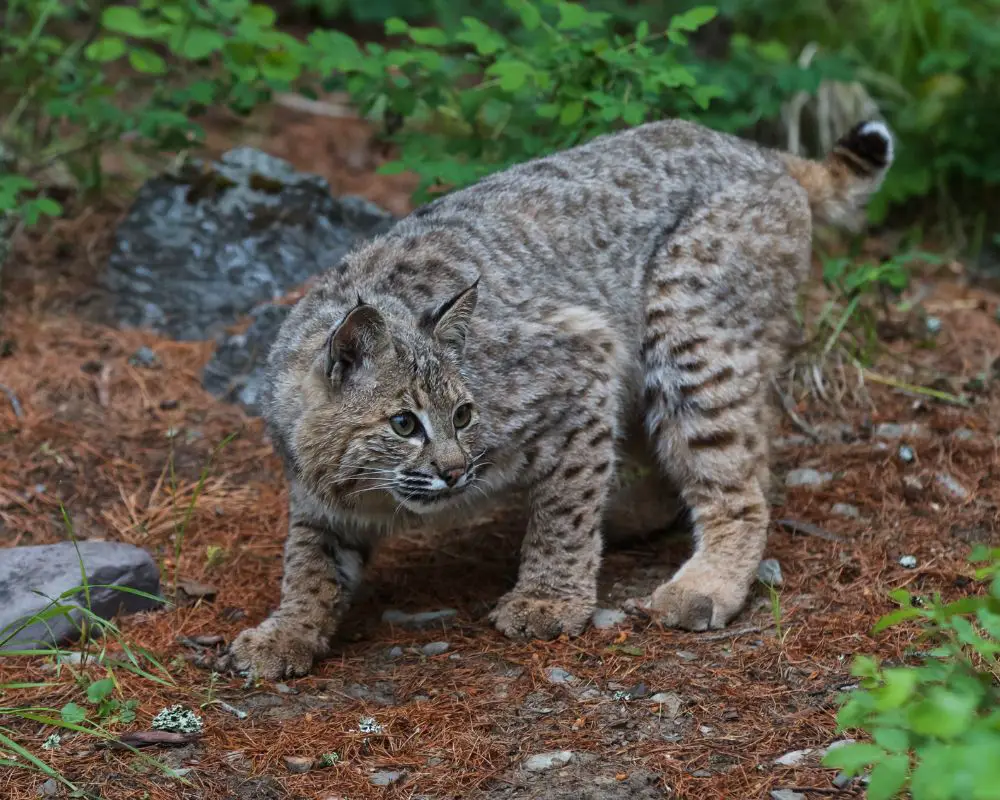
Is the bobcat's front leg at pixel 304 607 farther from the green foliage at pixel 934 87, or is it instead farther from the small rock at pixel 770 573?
the green foliage at pixel 934 87

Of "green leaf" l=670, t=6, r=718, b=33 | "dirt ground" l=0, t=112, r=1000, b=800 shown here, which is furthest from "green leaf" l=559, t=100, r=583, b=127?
"dirt ground" l=0, t=112, r=1000, b=800

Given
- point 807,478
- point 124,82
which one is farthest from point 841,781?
point 124,82

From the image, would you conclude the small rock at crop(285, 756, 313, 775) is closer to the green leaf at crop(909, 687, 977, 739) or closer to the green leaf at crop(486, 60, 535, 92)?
the green leaf at crop(909, 687, 977, 739)

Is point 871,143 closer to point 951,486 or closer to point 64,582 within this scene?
point 951,486

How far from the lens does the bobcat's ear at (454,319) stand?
12.8 feet

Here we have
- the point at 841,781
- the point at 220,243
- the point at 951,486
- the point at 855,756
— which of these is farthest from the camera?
the point at 220,243

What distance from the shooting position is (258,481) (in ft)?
17.6

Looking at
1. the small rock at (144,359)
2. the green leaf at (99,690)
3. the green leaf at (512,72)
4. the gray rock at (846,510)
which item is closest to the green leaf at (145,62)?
the small rock at (144,359)

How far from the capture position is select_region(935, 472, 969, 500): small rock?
475 cm

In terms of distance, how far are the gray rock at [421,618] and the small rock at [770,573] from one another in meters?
1.14

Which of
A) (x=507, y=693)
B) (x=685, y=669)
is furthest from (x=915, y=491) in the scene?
(x=507, y=693)

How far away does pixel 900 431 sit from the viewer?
5.35m

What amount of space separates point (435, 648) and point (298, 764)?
92 cm

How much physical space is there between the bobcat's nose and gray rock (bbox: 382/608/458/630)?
2.71ft
